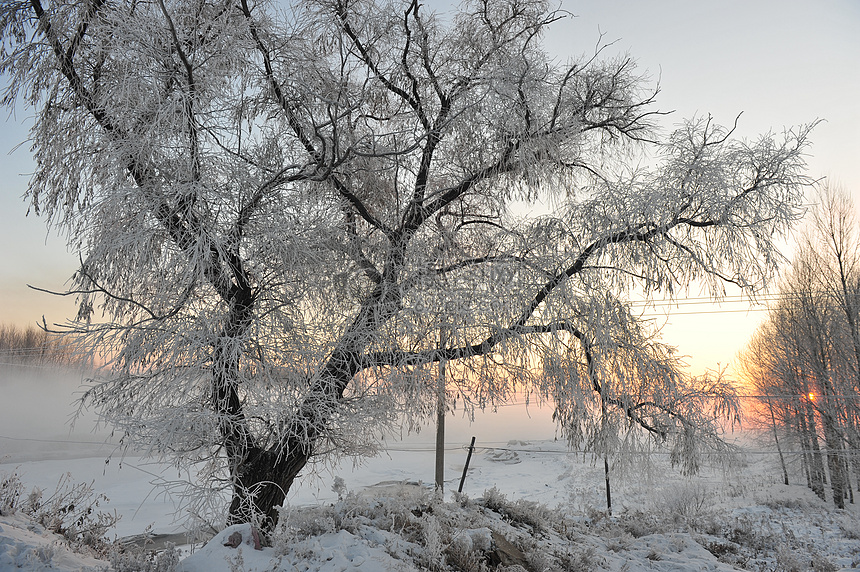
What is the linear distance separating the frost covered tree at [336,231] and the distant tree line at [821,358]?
13776 millimetres

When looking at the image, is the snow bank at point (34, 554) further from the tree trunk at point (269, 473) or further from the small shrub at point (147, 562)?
the tree trunk at point (269, 473)

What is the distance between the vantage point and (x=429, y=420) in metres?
5.85

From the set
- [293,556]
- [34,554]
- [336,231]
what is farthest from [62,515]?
[336,231]

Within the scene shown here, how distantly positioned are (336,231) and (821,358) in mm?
18810

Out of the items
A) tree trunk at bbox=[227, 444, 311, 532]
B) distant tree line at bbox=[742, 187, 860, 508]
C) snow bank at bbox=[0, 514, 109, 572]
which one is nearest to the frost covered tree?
tree trunk at bbox=[227, 444, 311, 532]

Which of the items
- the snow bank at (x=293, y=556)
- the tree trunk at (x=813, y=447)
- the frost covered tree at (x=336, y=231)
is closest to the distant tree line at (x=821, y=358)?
the tree trunk at (x=813, y=447)

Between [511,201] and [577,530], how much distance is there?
520 centimetres

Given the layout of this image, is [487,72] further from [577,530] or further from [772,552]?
[772,552]

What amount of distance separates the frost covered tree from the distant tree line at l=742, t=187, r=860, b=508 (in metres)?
13.8

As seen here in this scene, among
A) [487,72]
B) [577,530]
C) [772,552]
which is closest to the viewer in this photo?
[487,72]

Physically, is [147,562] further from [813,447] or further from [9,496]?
[813,447]

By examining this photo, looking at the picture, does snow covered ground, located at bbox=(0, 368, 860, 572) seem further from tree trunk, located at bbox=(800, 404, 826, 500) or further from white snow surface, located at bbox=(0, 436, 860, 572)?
tree trunk, located at bbox=(800, 404, 826, 500)

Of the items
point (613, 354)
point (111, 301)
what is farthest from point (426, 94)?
point (111, 301)

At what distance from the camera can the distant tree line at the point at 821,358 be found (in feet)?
52.3
